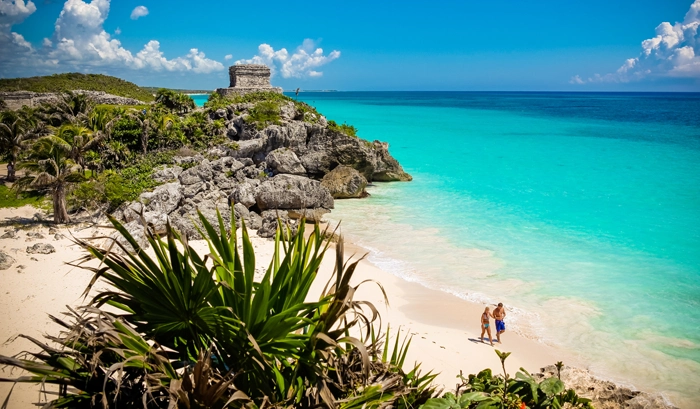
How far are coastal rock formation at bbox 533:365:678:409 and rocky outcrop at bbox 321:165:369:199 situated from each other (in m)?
13.8

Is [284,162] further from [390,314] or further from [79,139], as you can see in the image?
[390,314]

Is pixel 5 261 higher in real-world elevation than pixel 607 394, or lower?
lower

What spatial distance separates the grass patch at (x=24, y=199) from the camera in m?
15.4

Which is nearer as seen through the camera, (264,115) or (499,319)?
(499,319)

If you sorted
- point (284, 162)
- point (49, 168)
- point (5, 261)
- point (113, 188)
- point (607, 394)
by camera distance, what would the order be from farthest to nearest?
point (284, 162) < point (113, 188) < point (49, 168) < point (5, 261) < point (607, 394)

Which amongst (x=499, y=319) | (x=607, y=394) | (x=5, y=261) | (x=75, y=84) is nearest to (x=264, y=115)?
(x=5, y=261)

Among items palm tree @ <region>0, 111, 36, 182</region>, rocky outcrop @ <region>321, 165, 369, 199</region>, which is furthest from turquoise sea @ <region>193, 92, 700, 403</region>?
palm tree @ <region>0, 111, 36, 182</region>

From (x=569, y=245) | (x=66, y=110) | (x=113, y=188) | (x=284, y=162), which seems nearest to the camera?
(x=569, y=245)

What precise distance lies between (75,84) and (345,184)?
38966 millimetres

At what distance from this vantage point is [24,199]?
52.7 feet

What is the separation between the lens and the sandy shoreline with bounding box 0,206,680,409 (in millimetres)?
7398

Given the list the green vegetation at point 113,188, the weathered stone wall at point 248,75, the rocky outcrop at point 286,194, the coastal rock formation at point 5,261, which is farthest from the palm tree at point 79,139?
the weathered stone wall at point 248,75

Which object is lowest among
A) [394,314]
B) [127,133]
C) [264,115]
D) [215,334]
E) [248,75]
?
[394,314]

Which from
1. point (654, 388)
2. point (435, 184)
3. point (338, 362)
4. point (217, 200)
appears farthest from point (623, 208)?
point (338, 362)
